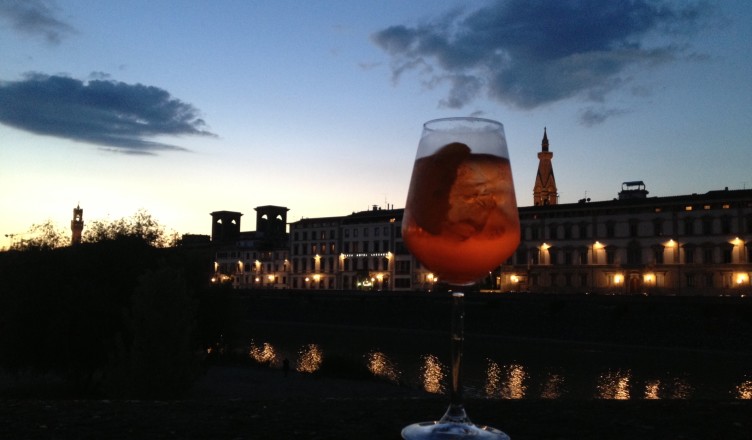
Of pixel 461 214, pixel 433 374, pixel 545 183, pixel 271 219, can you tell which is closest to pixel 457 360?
pixel 461 214

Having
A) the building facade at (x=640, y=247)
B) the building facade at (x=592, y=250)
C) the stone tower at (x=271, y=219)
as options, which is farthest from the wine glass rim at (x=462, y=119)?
the stone tower at (x=271, y=219)

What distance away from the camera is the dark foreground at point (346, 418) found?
3.54 metres

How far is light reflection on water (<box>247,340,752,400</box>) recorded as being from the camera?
3222 cm

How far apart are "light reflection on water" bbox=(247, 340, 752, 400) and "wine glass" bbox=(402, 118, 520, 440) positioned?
29.9 metres

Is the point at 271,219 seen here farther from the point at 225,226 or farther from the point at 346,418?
the point at 346,418

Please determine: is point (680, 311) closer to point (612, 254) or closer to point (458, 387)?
point (612, 254)

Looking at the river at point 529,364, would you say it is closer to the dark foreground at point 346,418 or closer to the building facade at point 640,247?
the dark foreground at point 346,418

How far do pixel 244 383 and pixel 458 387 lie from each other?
108ft

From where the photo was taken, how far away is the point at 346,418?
3.90 meters

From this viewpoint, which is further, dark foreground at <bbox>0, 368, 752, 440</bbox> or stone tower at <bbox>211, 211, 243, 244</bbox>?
stone tower at <bbox>211, 211, 243, 244</bbox>

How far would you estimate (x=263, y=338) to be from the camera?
204ft

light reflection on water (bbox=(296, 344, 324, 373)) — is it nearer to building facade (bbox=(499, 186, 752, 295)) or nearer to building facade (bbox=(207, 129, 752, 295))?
building facade (bbox=(207, 129, 752, 295))

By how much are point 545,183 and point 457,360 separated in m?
140

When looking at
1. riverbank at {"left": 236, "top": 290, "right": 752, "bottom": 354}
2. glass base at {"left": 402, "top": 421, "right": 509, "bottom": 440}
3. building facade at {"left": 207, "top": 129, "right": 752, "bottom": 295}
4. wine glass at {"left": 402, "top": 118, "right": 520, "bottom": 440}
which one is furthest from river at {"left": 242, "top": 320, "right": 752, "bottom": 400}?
wine glass at {"left": 402, "top": 118, "right": 520, "bottom": 440}
